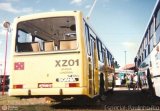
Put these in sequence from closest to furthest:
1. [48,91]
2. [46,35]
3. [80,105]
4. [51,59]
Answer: [48,91], [51,59], [46,35], [80,105]

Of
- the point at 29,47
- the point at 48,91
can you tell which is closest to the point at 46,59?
the point at 29,47

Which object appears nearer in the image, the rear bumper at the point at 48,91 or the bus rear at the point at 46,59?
the rear bumper at the point at 48,91

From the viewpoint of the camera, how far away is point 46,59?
12.0 m

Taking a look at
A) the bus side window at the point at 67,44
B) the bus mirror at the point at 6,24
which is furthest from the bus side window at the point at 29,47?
the bus mirror at the point at 6,24

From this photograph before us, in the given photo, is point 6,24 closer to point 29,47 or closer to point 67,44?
point 29,47

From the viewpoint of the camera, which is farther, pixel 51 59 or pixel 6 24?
pixel 6 24

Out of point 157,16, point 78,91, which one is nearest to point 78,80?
point 78,91

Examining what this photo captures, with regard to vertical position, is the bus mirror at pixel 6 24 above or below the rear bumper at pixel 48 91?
above

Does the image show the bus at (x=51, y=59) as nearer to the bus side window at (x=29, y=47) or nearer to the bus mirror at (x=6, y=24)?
the bus side window at (x=29, y=47)

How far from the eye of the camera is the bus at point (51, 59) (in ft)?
38.1

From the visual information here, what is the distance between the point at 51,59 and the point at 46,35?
178cm

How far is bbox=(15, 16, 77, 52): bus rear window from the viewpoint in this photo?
12.1 metres

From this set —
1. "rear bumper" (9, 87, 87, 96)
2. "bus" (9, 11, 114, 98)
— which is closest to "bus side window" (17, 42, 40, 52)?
"bus" (9, 11, 114, 98)

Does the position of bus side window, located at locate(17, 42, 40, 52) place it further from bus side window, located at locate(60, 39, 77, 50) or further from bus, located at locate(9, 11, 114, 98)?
bus side window, located at locate(60, 39, 77, 50)
